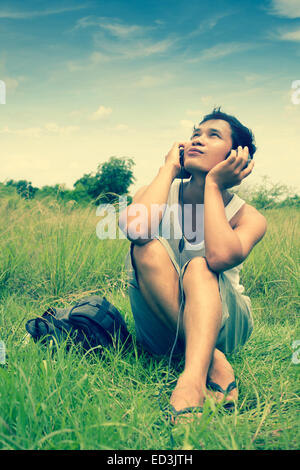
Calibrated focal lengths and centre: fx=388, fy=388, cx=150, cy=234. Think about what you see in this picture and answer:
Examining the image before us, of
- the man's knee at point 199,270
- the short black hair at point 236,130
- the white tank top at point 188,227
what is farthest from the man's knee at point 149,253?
the short black hair at point 236,130

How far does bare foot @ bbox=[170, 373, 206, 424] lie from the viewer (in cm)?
155

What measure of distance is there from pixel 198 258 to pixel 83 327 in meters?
0.76

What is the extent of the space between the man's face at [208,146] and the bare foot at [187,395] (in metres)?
1.20

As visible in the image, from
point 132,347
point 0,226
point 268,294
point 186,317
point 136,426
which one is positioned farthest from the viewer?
point 0,226

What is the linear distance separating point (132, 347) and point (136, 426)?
33.6 inches

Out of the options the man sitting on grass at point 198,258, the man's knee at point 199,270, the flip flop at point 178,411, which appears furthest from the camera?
the man's knee at point 199,270

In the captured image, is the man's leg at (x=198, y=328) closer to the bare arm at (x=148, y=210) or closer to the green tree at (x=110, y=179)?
the bare arm at (x=148, y=210)

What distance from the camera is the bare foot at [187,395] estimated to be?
1.55m

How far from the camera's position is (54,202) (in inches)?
159

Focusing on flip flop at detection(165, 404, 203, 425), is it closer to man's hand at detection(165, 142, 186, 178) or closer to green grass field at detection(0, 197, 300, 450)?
green grass field at detection(0, 197, 300, 450)

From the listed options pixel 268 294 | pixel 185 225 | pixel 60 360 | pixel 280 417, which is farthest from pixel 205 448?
Answer: pixel 268 294

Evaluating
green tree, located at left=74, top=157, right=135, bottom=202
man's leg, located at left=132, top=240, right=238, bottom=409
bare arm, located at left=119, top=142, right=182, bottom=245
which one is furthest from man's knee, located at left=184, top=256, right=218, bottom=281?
green tree, located at left=74, top=157, right=135, bottom=202

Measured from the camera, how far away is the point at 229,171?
6.94 feet

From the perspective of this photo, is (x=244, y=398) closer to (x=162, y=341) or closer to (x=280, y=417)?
(x=280, y=417)
